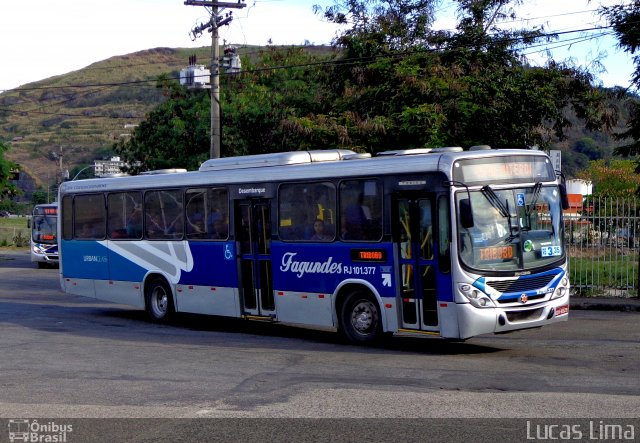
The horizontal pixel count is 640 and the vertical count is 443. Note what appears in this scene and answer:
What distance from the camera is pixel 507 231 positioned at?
514 inches

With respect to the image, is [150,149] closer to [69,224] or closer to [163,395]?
[69,224]

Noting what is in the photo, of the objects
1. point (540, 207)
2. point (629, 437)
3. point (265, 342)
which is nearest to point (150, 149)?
point (265, 342)

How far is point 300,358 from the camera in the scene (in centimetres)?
1324

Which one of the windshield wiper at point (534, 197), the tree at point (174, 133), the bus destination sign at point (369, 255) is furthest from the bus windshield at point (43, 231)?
the windshield wiper at point (534, 197)

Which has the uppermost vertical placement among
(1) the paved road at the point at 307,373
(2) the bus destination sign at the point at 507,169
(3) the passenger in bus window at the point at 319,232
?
(2) the bus destination sign at the point at 507,169

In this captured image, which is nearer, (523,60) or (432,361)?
(432,361)

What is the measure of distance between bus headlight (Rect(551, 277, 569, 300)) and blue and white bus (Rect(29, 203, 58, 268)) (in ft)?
99.1

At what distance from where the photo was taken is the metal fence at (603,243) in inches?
873

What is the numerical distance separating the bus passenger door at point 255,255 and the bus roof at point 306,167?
54 cm

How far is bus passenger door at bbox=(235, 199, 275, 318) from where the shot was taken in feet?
53.1

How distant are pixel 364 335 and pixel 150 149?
95.6ft

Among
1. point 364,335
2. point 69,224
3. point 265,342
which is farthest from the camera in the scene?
point 69,224

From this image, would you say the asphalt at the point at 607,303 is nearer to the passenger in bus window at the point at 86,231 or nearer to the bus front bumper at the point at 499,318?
the bus front bumper at the point at 499,318

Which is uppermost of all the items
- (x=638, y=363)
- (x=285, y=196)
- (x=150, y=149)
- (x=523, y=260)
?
(x=150, y=149)
